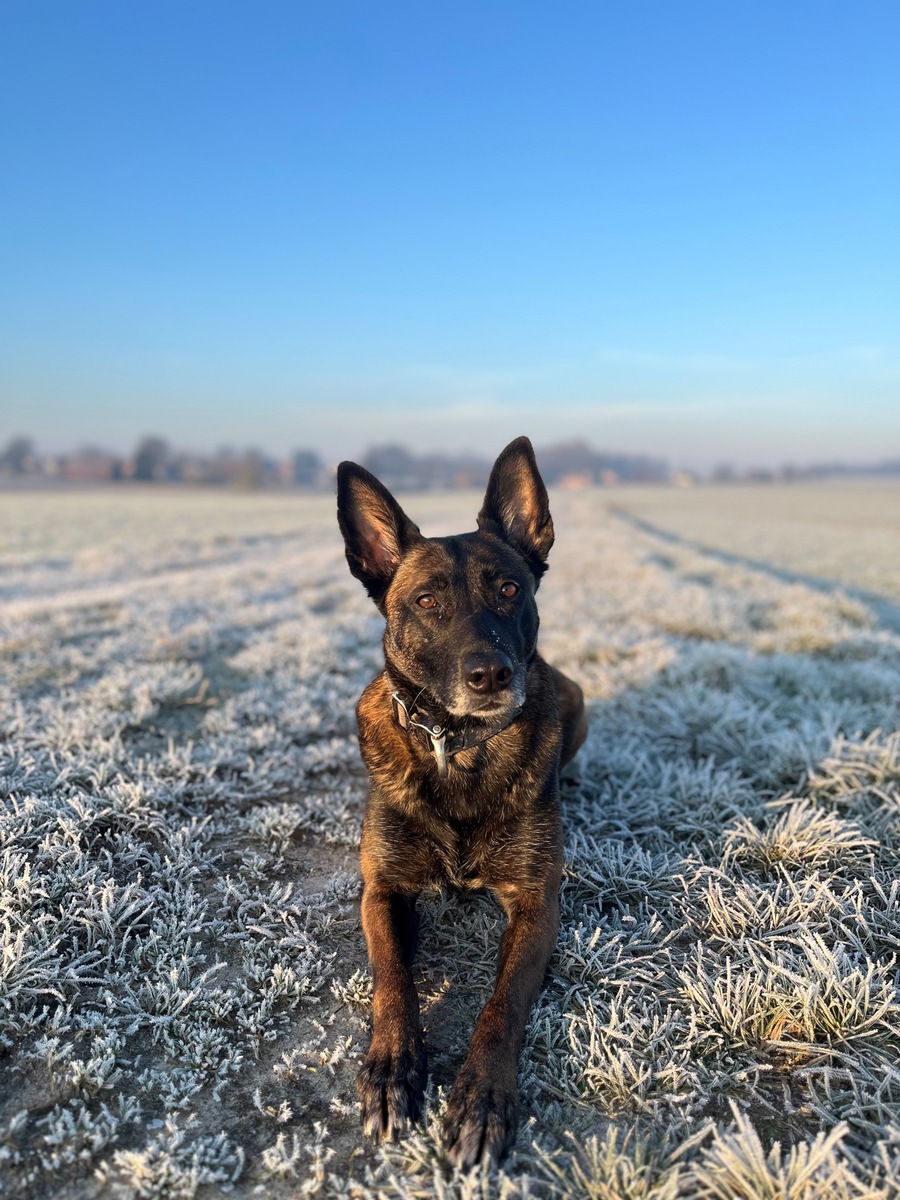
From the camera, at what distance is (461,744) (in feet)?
11.4

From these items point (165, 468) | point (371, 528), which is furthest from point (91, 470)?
point (371, 528)

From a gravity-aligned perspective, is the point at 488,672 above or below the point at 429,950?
above

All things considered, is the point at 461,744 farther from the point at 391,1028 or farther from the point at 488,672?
the point at 391,1028

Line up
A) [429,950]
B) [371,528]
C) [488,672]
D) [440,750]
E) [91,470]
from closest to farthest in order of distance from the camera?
[488,672], [429,950], [440,750], [371,528], [91,470]

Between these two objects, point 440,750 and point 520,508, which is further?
point 520,508

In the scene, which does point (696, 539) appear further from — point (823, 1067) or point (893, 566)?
point (823, 1067)

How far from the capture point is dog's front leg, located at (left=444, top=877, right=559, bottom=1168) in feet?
7.55

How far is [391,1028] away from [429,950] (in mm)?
694

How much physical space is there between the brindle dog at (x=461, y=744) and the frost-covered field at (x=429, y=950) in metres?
0.20

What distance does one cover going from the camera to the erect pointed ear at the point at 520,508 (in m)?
4.02

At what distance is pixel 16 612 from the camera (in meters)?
9.87

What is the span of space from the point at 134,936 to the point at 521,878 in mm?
1739

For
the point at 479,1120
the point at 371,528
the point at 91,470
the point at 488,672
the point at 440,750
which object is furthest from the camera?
the point at 91,470

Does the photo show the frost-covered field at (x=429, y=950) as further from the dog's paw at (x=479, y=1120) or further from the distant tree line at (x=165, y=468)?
the distant tree line at (x=165, y=468)
